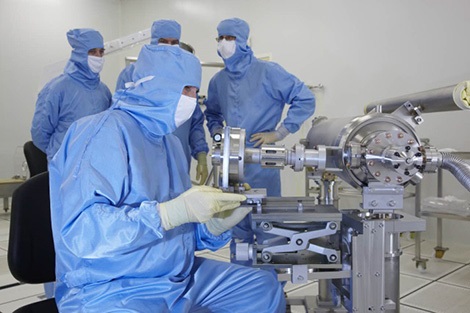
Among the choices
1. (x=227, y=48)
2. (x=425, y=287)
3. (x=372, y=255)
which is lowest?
(x=425, y=287)

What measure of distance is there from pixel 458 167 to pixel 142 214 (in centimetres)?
85

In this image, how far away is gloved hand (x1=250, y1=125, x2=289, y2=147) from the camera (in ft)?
6.96

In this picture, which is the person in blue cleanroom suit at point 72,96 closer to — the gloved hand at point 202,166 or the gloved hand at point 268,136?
the gloved hand at point 202,166

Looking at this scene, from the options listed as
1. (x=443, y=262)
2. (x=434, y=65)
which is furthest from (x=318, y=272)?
(x=434, y=65)

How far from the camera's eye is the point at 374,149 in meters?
1.15

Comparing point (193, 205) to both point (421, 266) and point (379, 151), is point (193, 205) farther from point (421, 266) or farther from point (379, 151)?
point (421, 266)

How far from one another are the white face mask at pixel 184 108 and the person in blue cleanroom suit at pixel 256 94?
899 millimetres

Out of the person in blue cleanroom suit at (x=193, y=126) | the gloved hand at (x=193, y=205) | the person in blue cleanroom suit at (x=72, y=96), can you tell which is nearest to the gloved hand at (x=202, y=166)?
the person in blue cleanroom suit at (x=193, y=126)

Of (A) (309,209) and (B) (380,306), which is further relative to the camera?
(A) (309,209)

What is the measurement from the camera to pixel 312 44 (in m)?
4.00

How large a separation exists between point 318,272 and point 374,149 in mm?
371

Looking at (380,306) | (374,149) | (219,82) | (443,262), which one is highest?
(219,82)

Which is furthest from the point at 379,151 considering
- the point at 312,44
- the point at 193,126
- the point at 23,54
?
the point at 23,54

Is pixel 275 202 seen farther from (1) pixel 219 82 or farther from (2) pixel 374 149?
(1) pixel 219 82
